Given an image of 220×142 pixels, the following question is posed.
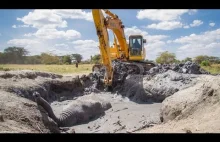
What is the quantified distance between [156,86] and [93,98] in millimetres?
2864

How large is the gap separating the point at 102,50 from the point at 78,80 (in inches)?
92.7

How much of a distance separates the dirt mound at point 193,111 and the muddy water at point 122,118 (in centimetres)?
60

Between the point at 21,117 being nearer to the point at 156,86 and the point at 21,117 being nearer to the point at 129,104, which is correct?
the point at 129,104

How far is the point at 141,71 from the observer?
15.0 metres

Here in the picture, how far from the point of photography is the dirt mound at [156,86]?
11.9 meters

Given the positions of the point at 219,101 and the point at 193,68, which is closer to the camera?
the point at 219,101

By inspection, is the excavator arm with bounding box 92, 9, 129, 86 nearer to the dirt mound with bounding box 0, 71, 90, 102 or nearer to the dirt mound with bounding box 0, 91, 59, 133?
the dirt mound with bounding box 0, 71, 90, 102

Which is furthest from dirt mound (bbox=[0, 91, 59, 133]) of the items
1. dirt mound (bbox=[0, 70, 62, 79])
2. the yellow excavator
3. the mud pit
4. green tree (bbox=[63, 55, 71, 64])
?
green tree (bbox=[63, 55, 71, 64])

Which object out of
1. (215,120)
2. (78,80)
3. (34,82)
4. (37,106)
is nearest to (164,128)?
(215,120)

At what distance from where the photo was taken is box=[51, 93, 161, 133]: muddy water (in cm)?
821

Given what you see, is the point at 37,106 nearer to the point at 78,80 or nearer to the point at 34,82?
the point at 34,82

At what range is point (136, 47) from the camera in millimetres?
15258

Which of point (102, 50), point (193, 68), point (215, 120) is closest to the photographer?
point (215, 120)
